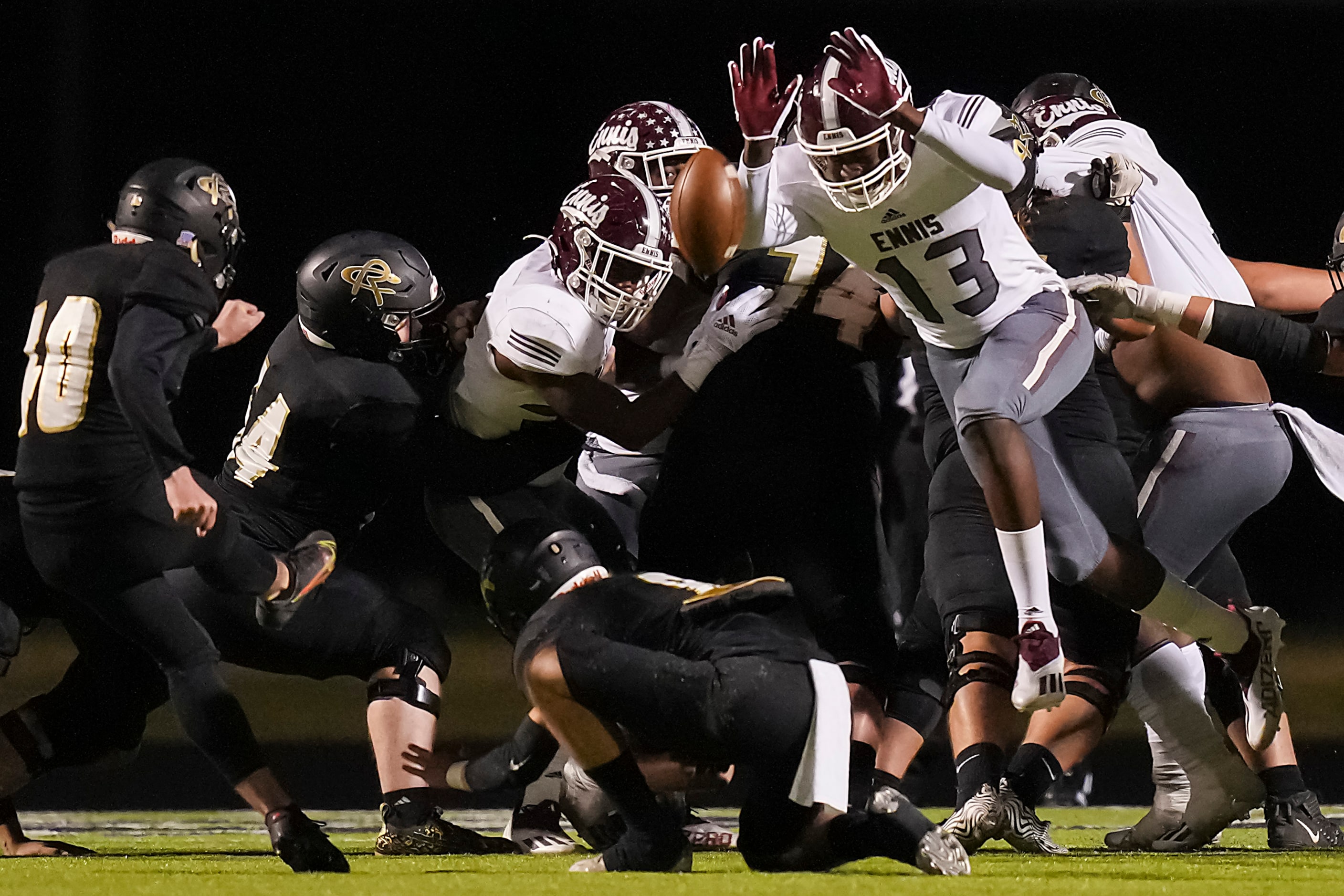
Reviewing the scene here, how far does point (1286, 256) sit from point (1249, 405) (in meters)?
2.50

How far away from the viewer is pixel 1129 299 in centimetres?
372

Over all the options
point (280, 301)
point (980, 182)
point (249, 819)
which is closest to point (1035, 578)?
point (980, 182)

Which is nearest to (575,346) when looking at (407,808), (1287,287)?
(407,808)

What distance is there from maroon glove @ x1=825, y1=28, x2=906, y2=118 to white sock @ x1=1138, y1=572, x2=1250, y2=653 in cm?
127

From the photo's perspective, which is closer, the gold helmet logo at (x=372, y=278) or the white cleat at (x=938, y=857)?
the white cleat at (x=938, y=857)

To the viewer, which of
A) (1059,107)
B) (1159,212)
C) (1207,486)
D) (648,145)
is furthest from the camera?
(1059,107)

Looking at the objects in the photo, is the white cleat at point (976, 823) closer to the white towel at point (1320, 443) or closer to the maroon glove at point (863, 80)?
the white towel at point (1320, 443)

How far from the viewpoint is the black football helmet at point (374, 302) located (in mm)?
3686

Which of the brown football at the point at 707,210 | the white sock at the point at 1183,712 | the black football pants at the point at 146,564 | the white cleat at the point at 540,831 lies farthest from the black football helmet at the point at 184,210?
the white sock at the point at 1183,712

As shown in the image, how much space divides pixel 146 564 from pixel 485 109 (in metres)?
3.77

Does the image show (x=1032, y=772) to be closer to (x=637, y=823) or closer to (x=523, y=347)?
(x=637, y=823)

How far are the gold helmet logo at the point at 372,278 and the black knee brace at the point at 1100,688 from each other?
1.86 metres

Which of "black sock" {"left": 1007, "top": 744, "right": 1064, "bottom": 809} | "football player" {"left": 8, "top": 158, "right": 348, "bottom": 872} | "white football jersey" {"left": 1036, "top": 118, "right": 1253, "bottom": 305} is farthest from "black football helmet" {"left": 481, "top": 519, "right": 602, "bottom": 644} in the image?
"white football jersey" {"left": 1036, "top": 118, "right": 1253, "bottom": 305}

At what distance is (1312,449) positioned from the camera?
4.00m
